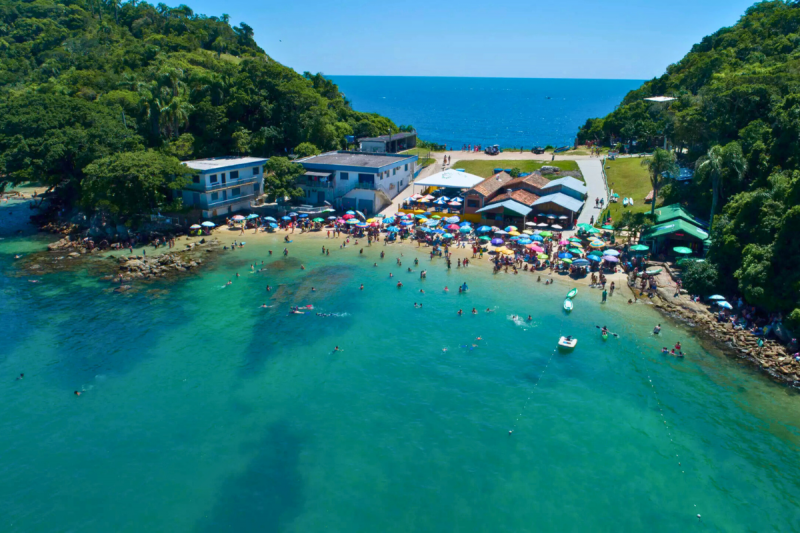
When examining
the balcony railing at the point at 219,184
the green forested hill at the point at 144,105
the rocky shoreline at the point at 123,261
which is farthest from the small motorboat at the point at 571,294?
the green forested hill at the point at 144,105

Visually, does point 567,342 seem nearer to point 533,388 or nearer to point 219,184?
point 533,388

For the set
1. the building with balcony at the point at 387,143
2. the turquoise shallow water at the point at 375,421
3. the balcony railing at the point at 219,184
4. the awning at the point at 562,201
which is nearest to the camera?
the turquoise shallow water at the point at 375,421

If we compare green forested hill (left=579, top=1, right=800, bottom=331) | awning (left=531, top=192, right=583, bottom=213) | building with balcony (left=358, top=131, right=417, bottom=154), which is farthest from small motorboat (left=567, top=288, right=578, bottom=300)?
building with balcony (left=358, top=131, right=417, bottom=154)

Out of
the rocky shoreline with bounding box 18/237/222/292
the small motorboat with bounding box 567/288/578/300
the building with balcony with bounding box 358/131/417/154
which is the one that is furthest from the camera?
the building with balcony with bounding box 358/131/417/154

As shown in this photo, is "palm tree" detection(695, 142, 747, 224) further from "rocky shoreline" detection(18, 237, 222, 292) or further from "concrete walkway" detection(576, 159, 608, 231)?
"rocky shoreline" detection(18, 237, 222, 292)

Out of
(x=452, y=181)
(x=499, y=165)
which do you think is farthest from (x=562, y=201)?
(x=499, y=165)

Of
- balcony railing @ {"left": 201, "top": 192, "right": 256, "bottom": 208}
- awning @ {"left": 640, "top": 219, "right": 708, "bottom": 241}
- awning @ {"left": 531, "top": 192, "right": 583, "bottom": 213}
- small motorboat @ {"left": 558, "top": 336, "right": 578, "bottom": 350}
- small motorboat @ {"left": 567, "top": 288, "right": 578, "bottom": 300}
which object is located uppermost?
awning @ {"left": 531, "top": 192, "right": 583, "bottom": 213}

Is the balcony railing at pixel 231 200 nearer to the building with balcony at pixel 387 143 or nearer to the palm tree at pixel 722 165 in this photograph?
the building with balcony at pixel 387 143

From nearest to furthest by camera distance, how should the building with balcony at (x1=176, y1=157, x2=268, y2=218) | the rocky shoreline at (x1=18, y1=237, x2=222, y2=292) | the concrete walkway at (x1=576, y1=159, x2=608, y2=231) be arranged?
the rocky shoreline at (x1=18, y1=237, x2=222, y2=292)
the concrete walkway at (x1=576, y1=159, x2=608, y2=231)
the building with balcony at (x1=176, y1=157, x2=268, y2=218)

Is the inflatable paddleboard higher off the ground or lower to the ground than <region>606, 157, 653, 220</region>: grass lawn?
lower
